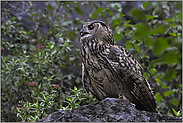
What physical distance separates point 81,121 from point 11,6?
4.10 meters

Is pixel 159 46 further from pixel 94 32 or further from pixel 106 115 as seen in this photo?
pixel 94 32

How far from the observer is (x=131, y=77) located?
6.65ft

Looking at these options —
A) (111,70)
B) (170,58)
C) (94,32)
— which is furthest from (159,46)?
(94,32)

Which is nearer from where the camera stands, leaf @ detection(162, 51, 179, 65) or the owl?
leaf @ detection(162, 51, 179, 65)

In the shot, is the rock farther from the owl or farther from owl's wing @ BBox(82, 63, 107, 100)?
owl's wing @ BBox(82, 63, 107, 100)

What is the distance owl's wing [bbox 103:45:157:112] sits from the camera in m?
2.00

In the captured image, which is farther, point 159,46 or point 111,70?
point 111,70

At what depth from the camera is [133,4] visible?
17.4 feet

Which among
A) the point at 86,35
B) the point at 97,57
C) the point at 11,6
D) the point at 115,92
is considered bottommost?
the point at 115,92

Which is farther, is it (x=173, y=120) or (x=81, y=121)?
(x=173, y=120)

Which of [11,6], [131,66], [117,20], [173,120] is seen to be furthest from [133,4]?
[173,120]

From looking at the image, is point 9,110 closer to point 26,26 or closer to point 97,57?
point 97,57

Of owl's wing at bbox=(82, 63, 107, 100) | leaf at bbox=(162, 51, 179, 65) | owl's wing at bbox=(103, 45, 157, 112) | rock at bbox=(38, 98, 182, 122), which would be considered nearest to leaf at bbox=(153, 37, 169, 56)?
leaf at bbox=(162, 51, 179, 65)

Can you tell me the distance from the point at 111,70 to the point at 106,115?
0.61 m
